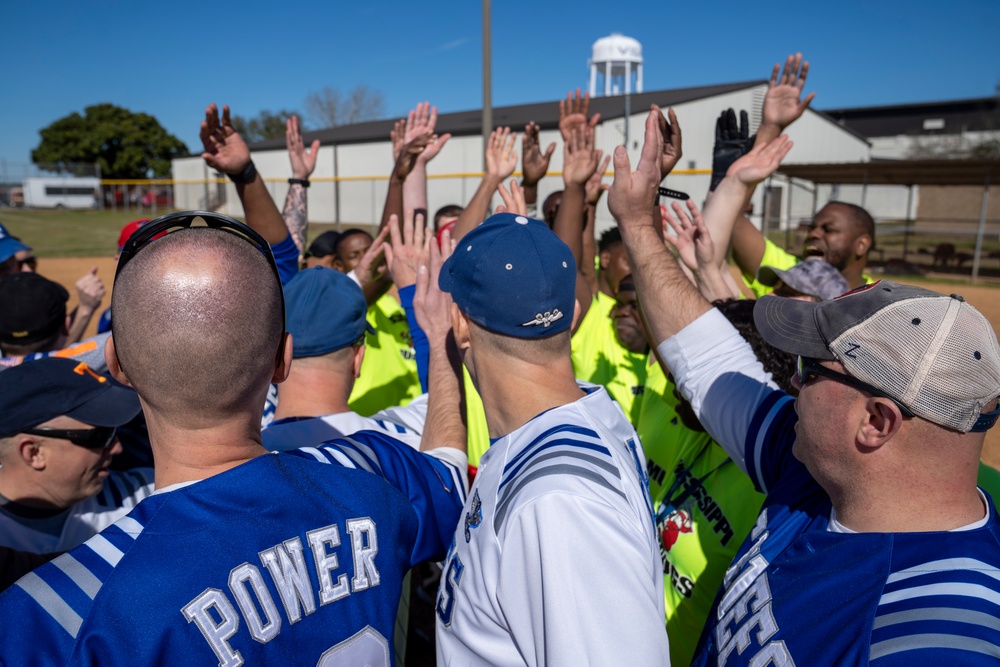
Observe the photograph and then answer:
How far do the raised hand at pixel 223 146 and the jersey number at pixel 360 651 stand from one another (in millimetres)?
2854

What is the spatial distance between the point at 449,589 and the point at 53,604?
0.88m

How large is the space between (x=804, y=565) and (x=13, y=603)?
1.73 m

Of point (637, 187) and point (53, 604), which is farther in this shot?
point (637, 187)

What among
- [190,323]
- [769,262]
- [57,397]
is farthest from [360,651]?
[769,262]

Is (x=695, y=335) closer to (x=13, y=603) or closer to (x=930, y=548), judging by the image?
(x=930, y=548)

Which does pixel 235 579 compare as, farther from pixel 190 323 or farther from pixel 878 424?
pixel 878 424

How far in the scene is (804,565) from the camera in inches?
63.5

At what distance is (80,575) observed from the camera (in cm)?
125

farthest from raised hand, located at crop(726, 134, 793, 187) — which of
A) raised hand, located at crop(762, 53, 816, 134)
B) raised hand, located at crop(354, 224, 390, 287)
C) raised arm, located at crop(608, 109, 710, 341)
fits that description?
raised hand, located at crop(354, 224, 390, 287)

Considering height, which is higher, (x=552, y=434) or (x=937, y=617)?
(x=552, y=434)

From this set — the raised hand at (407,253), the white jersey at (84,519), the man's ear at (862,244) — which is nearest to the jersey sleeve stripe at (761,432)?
the raised hand at (407,253)

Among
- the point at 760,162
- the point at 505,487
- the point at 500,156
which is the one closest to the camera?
the point at 505,487

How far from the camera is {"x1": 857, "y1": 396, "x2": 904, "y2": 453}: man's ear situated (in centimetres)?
150

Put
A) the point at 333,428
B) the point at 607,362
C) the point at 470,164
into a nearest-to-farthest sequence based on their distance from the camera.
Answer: the point at 333,428, the point at 607,362, the point at 470,164
